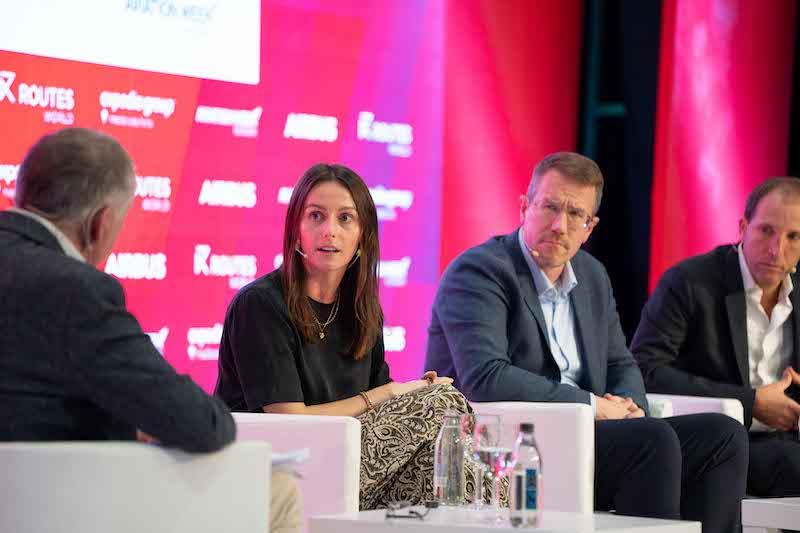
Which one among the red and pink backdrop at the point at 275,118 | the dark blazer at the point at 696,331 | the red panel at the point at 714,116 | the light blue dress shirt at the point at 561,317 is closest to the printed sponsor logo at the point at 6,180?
the red and pink backdrop at the point at 275,118

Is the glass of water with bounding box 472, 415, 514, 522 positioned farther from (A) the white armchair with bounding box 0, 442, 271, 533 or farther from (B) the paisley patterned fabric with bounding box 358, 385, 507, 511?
(A) the white armchair with bounding box 0, 442, 271, 533

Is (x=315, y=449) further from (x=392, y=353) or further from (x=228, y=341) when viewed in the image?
(x=392, y=353)

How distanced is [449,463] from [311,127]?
8.13 feet

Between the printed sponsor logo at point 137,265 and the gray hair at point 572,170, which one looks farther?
the printed sponsor logo at point 137,265

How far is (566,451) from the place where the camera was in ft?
12.4

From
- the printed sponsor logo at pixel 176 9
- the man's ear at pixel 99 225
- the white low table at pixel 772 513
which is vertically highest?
the printed sponsor logo at pixel 176 9

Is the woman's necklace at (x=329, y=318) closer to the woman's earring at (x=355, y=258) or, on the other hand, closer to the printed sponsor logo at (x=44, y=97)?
the woman's earring at (x=355, y=258)

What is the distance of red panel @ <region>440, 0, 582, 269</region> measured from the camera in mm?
6180

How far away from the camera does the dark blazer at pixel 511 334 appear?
4086 millimetres

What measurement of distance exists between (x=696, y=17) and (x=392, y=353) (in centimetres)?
246

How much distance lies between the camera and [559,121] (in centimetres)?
680

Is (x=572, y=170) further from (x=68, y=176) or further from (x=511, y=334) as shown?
(x=68, y=176)

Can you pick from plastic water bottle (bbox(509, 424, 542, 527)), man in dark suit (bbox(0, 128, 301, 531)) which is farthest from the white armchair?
plastic water bottle (bbox(509, 424, 542, 527))

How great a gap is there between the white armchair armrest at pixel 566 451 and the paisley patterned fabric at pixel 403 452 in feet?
0.95
